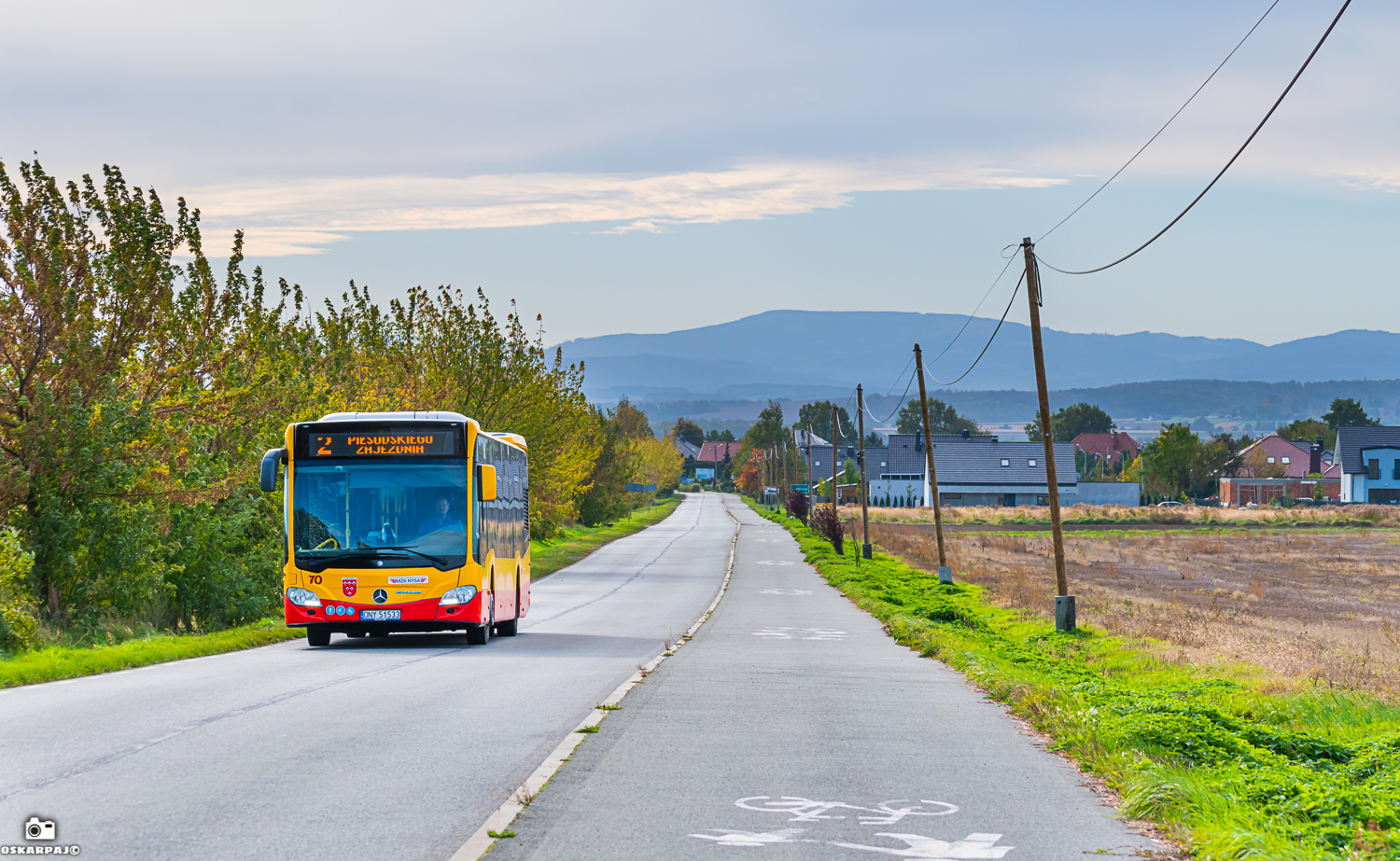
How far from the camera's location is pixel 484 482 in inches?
738

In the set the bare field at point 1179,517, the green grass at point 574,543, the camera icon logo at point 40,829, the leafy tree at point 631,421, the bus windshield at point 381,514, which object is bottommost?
the bare field at point 1179,517

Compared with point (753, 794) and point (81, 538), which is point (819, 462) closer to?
point (81, 538)

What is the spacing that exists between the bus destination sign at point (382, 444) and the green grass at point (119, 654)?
10.6ft

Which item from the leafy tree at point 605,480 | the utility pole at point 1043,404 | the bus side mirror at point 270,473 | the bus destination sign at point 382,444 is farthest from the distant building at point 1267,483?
the bus side mirror at point 270,473

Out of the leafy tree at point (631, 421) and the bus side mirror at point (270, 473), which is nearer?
the bus side mirror at point (270, 473)

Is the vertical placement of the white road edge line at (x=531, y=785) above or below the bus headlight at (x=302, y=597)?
below

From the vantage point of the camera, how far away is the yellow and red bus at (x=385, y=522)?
18328mm

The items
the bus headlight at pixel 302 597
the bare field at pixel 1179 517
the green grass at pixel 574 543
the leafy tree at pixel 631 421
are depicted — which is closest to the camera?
the bus headlight at pixel 302 597

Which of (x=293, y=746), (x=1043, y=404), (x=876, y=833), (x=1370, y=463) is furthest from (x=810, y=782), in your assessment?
(x=1370, y=463)

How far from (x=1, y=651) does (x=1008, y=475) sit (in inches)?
4658

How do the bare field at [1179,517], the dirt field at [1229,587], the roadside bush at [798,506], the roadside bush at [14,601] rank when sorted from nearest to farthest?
Result: the roadside bush at [14,601], the dirt field at [1229,587], the bare field at [1179,517], the roadside bush at [798,506]

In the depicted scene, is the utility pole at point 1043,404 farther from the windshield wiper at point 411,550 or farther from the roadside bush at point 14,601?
the roadside bush at point 14,601

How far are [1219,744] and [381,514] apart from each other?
1233 cm

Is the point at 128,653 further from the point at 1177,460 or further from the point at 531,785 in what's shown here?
the point at 1177,460
